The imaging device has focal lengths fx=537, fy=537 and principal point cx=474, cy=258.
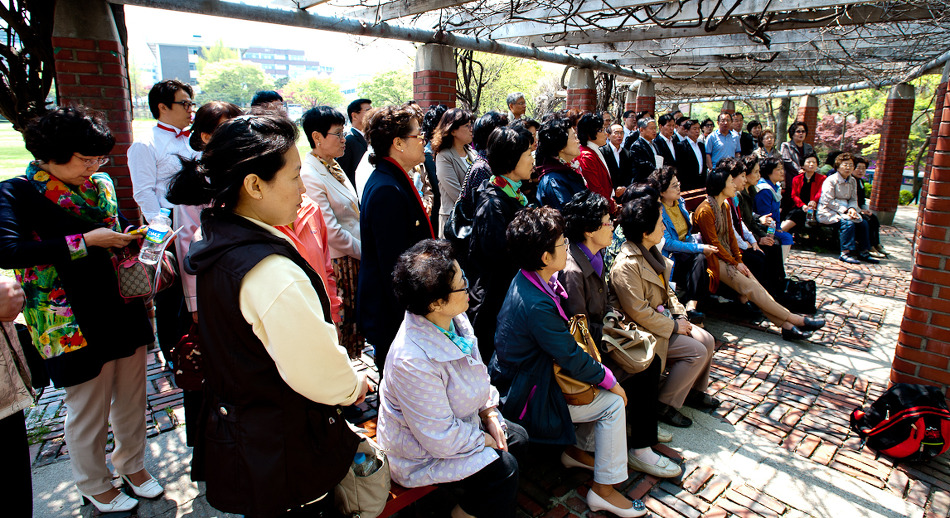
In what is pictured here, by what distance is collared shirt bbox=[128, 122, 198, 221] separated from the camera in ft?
11.2

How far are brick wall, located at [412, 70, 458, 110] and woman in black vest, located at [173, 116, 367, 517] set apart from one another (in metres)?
5.09

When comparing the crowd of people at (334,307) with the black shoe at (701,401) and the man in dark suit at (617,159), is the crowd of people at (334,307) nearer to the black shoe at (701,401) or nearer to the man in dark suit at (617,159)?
the black shoe at (701,401)

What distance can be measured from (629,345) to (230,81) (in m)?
82.4

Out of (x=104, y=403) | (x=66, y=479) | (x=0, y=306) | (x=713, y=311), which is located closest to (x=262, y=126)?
(x=0, y=306)

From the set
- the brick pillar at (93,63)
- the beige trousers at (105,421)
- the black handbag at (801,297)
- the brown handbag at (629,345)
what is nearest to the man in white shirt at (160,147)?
the brick pillar at (93,63)

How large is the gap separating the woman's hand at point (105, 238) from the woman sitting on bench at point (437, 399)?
4.30 ft

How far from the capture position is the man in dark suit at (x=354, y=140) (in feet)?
18.0

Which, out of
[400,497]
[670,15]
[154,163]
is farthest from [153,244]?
[670,15]

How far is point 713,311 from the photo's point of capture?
5.82 meters

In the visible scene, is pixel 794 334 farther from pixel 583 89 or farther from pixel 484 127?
pixel 583 89

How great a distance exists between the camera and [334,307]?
3.23 meters

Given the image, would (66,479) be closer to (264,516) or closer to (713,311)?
(264,516)

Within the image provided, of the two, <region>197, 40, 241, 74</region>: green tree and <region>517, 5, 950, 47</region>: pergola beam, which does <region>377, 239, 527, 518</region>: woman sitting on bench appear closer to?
<region>517, 5, 950, 47</region>: pergola beam

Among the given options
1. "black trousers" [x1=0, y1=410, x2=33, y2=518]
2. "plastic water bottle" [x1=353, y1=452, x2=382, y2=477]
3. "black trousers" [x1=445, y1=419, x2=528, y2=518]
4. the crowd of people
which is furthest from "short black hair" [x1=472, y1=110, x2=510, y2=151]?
"black trousers" [x1=0, y1=410, x2=33, y2=518]
